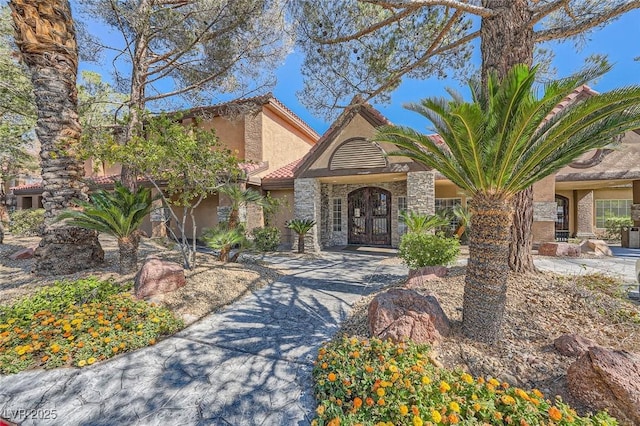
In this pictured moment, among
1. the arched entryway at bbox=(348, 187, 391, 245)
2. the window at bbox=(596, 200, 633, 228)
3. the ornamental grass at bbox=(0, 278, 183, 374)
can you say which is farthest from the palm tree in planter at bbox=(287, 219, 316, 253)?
the window at bbox=(596, 200, 633, 228)

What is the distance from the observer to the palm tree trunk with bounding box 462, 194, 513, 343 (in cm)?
326

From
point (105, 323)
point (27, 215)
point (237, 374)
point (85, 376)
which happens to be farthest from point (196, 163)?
point (27, 215)

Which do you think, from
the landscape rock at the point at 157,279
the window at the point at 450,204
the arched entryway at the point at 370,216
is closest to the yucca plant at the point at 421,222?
the arched entryway at the point at 370,216

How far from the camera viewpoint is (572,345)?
2.94m

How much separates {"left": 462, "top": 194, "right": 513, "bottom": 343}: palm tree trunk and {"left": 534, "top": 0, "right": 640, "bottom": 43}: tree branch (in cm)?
441

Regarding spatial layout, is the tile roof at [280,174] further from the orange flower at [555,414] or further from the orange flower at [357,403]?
the orange flower at [555,414]

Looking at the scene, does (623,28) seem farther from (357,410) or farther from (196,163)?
(196,163)

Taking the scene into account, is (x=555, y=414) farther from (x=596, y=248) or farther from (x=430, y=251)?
(x=596, y=248)

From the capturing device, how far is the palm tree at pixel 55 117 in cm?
616

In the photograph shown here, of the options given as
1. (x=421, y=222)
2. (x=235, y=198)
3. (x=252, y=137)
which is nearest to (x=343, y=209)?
(x=421, y=222)

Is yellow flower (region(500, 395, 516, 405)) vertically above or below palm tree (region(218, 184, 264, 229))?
below

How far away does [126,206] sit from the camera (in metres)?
6.44

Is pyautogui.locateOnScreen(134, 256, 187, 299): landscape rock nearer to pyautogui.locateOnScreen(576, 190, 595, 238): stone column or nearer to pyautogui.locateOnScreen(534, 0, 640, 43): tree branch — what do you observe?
pyautogui.locateOnScreen(534, 0, 640, 43): tree branch

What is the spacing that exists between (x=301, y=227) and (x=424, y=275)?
6.03 m
